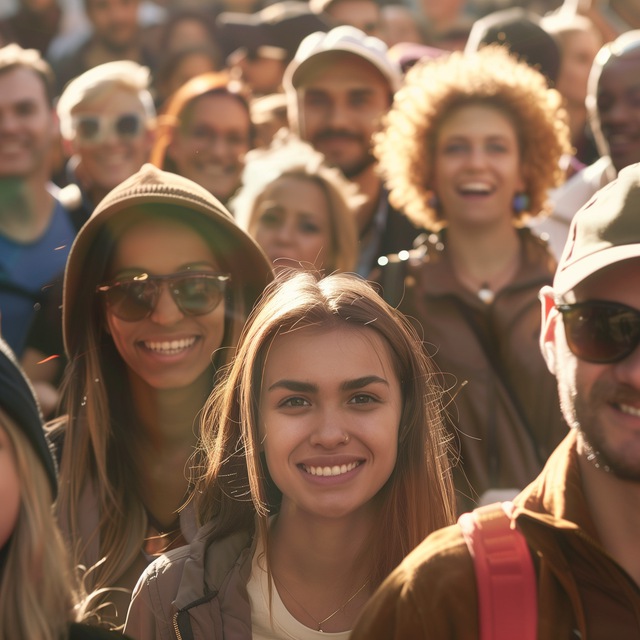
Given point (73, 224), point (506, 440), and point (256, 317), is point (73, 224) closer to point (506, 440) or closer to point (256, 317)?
point (506, 440)

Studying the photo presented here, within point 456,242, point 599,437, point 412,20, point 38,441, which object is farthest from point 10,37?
point 599,437

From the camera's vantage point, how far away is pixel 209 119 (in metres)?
6.25

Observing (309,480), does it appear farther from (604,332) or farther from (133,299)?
(133,299)

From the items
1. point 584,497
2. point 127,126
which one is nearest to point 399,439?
point 584,497

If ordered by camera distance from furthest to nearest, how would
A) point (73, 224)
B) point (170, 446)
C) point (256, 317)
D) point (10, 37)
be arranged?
1. point (10, 37)
2. point (73, 224)
3. point (170, 446)
4. point (256, 317)

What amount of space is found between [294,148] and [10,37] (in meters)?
4.44

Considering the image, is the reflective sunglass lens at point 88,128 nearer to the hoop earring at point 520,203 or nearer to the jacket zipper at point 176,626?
the hoop earring at point 520,203

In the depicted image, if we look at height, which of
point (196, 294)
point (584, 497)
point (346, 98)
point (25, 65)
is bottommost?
point (584, 497)

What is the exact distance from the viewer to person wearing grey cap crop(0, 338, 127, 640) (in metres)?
2.42

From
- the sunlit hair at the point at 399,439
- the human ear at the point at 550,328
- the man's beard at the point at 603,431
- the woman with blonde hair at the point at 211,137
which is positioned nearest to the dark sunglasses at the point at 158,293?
the sunlit hair at the point at 399,439

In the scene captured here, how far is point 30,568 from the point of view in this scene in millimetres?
2463

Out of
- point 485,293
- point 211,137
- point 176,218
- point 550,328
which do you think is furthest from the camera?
point 211,137

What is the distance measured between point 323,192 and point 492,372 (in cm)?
104

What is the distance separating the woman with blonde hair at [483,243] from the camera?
445cm
